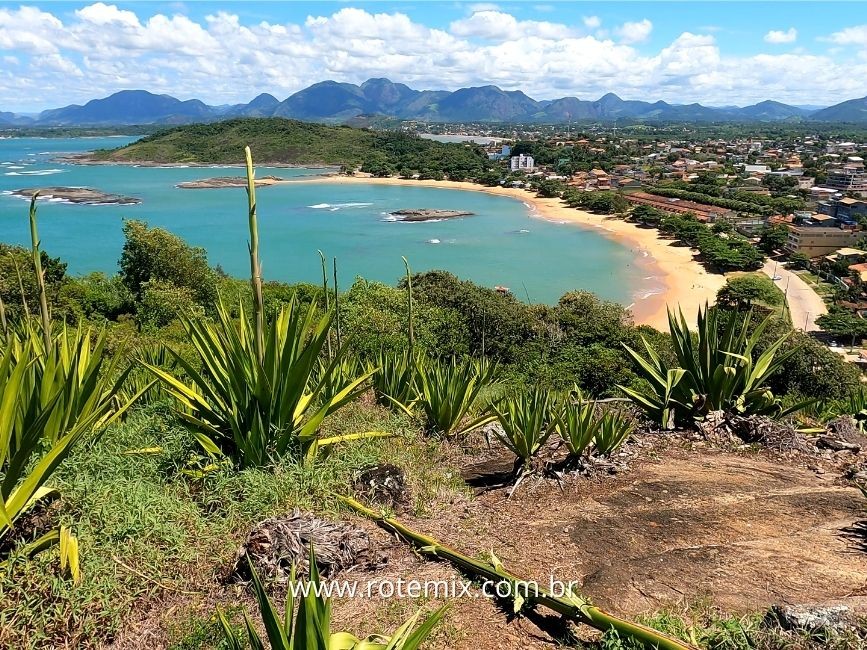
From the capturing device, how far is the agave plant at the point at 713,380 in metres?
4.65

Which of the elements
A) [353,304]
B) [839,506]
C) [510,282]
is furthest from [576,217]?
[839,506]

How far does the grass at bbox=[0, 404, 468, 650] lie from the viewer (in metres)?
2.18

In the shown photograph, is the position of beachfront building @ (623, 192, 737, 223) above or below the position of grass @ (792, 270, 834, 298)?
above

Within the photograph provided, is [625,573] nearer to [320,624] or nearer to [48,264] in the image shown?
[320,624]

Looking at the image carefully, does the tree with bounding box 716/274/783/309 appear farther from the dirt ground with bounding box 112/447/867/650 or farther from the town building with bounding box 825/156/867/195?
the town building with bounding box 825/156/867/195

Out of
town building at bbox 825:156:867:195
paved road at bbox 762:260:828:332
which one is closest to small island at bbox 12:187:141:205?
paved road at bbox 762:260:828:332

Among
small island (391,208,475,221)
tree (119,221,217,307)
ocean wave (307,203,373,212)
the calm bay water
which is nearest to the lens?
tree (119,221,217,307)

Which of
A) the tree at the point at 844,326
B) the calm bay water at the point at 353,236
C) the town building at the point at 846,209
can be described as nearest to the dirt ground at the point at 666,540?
the tree at the point at 844,326

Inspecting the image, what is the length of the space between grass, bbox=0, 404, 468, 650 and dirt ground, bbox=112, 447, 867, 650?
123 mm

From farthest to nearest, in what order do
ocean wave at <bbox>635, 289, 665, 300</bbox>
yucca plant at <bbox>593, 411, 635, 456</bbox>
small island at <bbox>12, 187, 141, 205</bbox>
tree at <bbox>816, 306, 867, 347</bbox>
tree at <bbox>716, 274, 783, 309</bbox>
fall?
small island at <bbox>12, 187, 141, 205</bbox>, ocean wave at <bbox>635, 289, 665, 300</bbox>, tree at <bbox>716, 274, 783, 309</bbox>, tree at <bbox>816, 306, 867, 347</bbox>, yucca plant at <bbox>593, 411, 635, 456</bbox>

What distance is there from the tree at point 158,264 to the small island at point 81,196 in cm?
3750

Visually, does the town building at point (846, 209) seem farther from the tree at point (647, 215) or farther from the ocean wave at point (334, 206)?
the ocean wave at point (334, 206)

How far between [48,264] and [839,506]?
1984 centimetres

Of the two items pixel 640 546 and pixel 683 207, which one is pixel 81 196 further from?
pixel 640 546
